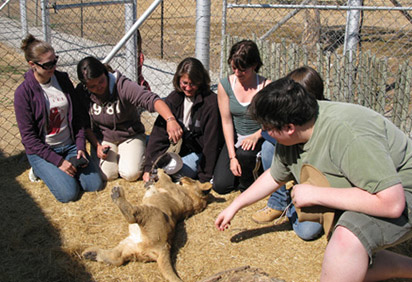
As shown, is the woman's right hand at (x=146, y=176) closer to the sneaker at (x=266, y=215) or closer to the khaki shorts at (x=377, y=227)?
the sneaker at (x=266, y=215)

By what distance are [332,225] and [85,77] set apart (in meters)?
2.62

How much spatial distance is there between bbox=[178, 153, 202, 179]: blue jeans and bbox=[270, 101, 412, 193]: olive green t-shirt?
1952mm

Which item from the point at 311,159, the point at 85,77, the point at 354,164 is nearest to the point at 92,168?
the point at 85,77

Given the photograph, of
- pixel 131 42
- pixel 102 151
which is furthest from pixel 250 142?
pixel 131 42

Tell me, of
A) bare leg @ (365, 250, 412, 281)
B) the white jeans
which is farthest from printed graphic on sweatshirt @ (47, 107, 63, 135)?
bare leg @ (365, 250, 412, 281)

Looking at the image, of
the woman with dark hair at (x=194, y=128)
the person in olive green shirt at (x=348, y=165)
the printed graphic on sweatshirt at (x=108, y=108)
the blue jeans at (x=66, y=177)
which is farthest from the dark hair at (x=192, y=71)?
the person in olive green shirt at (x=348, y=165)

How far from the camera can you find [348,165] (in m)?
2.04

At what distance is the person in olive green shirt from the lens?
1.96 meters

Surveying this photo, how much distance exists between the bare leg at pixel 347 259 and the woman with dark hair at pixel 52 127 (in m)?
2.64

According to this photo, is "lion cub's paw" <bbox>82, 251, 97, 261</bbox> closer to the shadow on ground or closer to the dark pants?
the shadow on ground

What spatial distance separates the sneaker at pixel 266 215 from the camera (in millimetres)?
3580

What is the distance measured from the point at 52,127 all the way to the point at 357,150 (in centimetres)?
310

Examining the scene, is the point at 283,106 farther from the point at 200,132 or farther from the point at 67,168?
the point at 67,168

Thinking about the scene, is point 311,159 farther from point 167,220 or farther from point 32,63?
point 32,63
